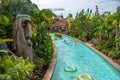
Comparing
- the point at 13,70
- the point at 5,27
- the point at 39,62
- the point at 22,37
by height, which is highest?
the point at 5,27

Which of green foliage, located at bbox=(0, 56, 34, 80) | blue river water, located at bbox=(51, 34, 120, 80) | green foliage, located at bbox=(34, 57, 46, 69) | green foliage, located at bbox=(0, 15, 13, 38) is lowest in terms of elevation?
blue river water, located at bbox=(51, 34, 120, 80)

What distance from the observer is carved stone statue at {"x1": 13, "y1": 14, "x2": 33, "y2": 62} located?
14.0 meters

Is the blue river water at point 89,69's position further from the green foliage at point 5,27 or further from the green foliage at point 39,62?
the green foliage at point 5,27

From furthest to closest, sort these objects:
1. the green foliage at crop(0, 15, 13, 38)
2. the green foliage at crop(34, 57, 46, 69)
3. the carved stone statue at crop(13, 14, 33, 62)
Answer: the green foliage at crop(34, 57, 46, 69)
the green foliage at crop(0, 15, 13, 38)
the carved stone statue at crop(13, 14, 33, 62)

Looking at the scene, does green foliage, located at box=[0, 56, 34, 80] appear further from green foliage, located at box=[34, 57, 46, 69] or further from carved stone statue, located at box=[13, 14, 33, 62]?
green foliage, located at box=[34, 57, 46, 69]

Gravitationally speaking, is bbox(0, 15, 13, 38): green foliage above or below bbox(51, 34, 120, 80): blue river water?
above

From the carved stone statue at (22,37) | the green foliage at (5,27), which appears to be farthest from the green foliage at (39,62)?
the green foliage at (5,27)

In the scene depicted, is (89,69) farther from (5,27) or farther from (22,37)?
(5,27)

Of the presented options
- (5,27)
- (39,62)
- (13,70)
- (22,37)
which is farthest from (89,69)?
(13,70)

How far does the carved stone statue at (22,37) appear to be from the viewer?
46.1ft

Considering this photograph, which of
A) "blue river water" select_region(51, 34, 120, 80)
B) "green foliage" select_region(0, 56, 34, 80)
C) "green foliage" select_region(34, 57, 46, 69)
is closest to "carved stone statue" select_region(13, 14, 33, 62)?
"green foliage" select_region(34, 57, 46, 69)

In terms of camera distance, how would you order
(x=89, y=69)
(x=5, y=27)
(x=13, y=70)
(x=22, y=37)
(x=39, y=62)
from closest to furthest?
(x=13, y=70) → (x=22, y=37) → (x=5, y=27) → (x=39, y=62) → (x=89, y=69)

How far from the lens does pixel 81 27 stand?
36125 mm

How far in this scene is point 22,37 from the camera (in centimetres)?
1407
